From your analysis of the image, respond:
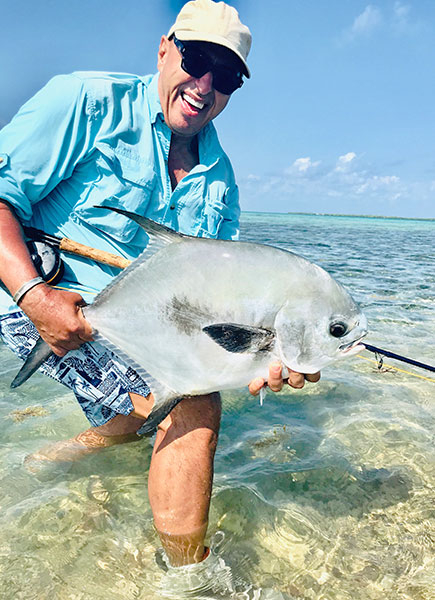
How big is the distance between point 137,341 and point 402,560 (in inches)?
59.9

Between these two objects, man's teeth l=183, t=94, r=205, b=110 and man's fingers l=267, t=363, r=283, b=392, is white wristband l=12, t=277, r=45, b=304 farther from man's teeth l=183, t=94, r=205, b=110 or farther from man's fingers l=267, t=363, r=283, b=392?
man's teeth l=183, t=94, r=205, b=110

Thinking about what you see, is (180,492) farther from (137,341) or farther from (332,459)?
(332,459)

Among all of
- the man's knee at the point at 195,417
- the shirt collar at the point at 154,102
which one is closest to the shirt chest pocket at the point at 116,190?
the shirt collar at the point at 154,102

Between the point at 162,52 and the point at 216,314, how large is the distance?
166 centimetres

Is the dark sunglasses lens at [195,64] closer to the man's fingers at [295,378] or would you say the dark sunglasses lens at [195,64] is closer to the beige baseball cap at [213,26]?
the beige baseball cap at [213,26]

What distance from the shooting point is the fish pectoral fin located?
6.25ft

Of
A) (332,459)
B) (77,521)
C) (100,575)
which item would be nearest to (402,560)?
(332,459)

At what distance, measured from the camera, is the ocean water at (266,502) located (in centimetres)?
211

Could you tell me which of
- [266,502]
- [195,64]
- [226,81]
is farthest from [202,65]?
[266,502]

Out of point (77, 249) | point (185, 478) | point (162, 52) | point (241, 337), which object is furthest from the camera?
point (162, 52)

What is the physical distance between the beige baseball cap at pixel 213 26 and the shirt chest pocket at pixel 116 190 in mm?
674

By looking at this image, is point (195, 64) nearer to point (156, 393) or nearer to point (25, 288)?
point (25, 288)

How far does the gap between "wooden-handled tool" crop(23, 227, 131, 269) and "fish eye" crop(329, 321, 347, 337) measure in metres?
1.02

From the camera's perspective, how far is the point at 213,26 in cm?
256
